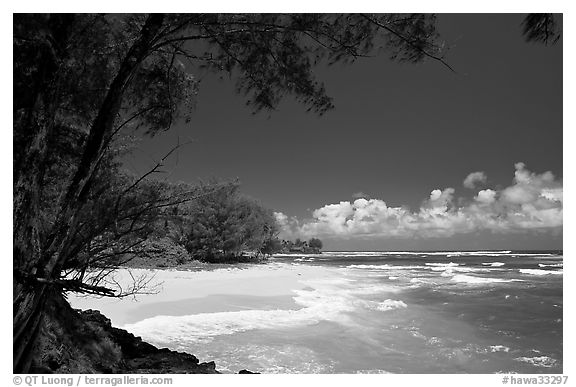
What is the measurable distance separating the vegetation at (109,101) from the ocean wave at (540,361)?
5.37 meters

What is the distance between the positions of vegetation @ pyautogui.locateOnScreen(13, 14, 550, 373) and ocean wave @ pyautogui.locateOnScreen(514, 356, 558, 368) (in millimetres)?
5371

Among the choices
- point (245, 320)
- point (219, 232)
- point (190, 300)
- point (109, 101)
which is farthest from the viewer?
point (219, 232)

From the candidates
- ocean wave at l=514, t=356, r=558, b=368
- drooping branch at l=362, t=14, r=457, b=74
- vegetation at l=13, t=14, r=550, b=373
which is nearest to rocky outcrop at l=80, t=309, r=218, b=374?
vegetation at l=13, t=14, r=550, b=373

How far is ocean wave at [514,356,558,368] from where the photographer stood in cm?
537

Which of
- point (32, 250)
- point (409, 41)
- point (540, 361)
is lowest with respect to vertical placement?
point (540, 361)

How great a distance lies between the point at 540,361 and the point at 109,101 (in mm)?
7025

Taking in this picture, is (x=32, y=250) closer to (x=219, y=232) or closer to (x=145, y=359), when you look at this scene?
(x=145, y=359)

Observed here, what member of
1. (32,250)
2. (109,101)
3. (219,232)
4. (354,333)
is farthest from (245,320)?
(219,232)

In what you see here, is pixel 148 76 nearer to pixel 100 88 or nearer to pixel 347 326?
pixel 100 88

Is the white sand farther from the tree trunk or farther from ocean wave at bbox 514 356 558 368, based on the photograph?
ocean wave at bbox 514 356 558 368

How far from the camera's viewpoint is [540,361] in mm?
5523

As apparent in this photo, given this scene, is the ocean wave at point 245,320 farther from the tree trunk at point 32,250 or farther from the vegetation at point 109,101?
the tree trunk at point 32,250
